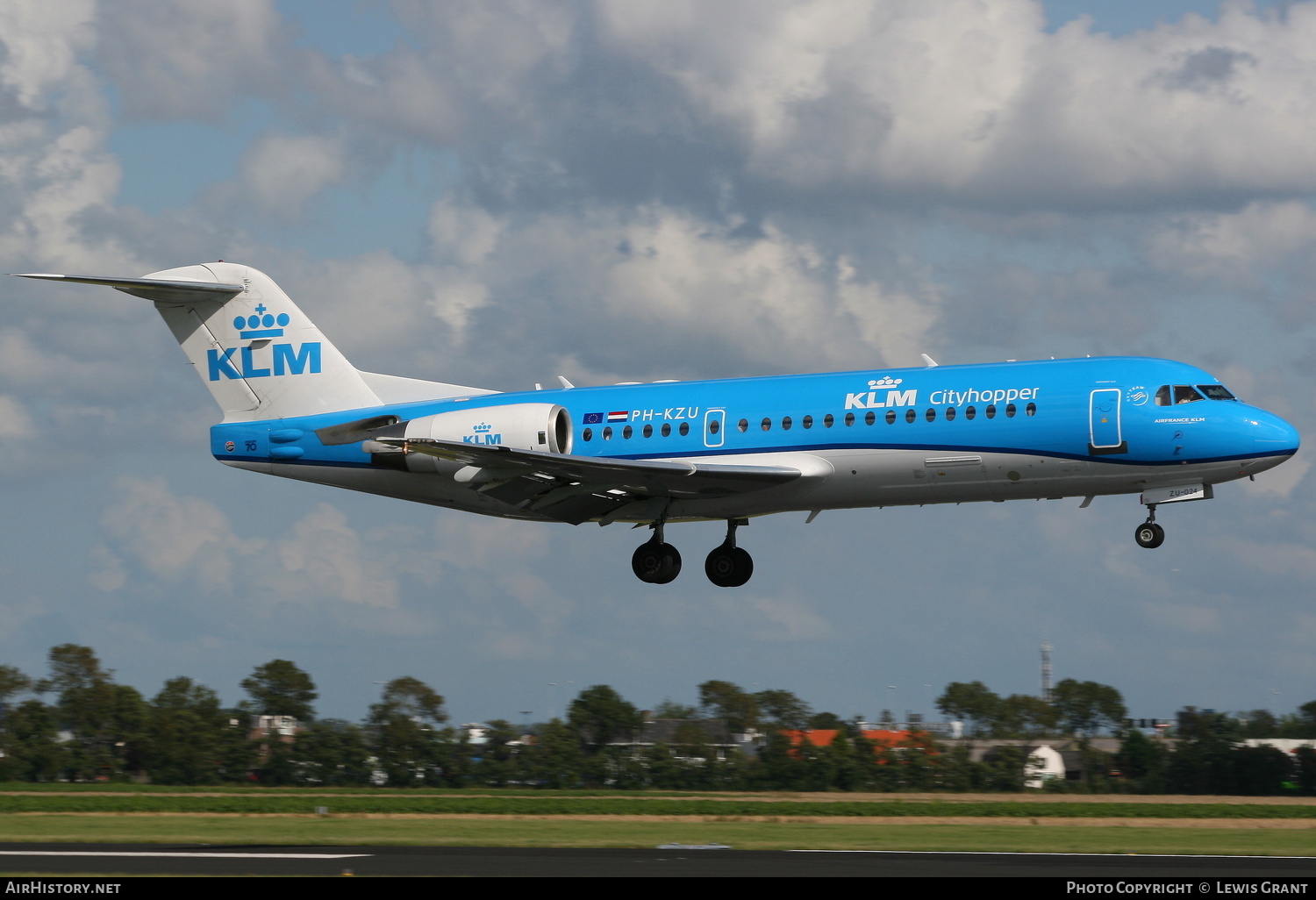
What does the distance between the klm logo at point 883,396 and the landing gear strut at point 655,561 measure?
5642mm

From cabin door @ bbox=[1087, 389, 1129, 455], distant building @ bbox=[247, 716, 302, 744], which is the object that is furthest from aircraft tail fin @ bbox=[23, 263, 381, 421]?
distant building @ bbox=[247, 716, 302, 744]

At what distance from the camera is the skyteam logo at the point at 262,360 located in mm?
34719

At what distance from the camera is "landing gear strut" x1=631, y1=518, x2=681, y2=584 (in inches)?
1280

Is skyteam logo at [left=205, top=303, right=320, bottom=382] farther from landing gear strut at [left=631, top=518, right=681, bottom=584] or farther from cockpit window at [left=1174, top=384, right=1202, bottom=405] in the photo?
cockpit window at [left=1174, top=384, right=1202, bottom=405]

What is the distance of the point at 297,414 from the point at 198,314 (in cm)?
346

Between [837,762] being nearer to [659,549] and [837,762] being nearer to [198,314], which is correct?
[659,549]

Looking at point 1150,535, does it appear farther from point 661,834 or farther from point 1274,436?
point 661,834

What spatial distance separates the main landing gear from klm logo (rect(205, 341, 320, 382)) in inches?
340

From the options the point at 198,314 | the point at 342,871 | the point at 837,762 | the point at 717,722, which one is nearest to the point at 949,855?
the point at 342,871

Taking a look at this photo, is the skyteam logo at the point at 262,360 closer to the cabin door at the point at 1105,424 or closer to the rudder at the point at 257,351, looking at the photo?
the rudder at the point at 257,351

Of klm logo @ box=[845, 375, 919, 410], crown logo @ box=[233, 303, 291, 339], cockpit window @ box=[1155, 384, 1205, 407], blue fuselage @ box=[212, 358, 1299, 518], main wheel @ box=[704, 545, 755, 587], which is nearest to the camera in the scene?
blue fuselage @ box=[212, 358, 1299, 518]

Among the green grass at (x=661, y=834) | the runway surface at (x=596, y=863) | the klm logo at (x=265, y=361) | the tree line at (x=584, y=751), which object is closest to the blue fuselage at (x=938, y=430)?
the klm logo at (x=265, y=361)

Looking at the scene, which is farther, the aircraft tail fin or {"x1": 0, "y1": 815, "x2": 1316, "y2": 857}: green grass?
the aircraft tail fin

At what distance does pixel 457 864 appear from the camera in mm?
21656
